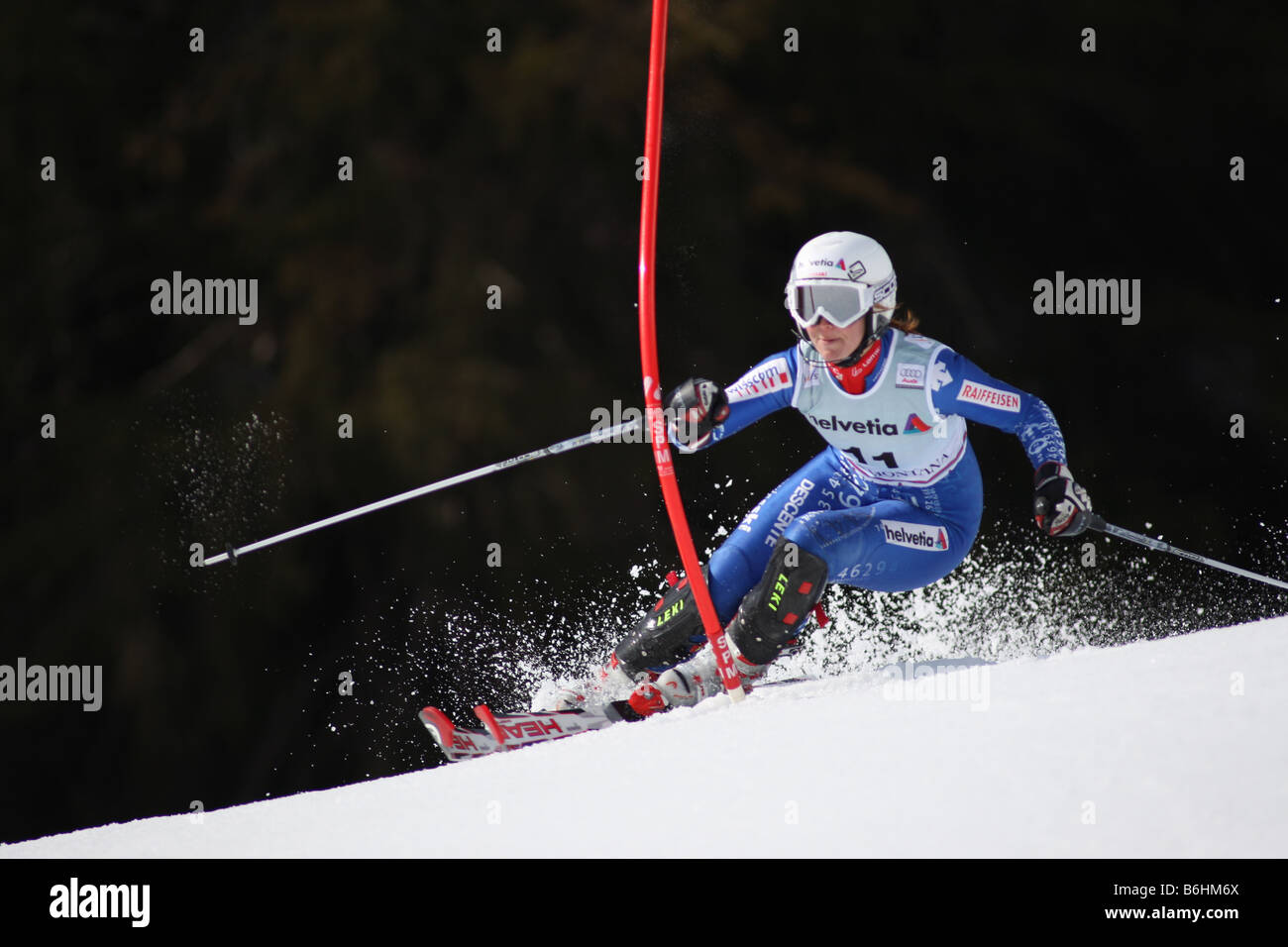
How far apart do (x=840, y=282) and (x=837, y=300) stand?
4 centimetres

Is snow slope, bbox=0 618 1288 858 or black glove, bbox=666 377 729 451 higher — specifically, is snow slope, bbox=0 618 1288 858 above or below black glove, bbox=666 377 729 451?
below

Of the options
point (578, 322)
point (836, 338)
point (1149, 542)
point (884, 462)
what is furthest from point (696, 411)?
point (578, 322)

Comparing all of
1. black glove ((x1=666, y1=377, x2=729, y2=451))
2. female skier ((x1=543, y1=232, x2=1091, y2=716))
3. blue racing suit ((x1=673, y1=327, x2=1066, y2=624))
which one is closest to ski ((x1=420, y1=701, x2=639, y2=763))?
female skier ((x1=543, y1=232, x2=1091, y2=716))

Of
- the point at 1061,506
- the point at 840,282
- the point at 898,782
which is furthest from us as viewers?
the point at 840,282

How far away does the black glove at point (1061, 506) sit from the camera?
3383mm

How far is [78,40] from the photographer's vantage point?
9.29m

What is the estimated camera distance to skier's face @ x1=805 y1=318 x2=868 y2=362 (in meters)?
3.54

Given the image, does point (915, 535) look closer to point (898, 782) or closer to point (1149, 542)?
point (1149, 542)

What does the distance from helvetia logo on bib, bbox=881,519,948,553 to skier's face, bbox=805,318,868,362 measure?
1.49 feet

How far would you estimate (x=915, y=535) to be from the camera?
376cm

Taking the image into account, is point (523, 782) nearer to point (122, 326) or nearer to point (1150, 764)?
point (1150, 764)

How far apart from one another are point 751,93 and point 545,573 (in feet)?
10.7

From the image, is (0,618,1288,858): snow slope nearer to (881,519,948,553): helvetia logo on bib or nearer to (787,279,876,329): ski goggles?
(881,519,948,553): helvetia logo on bib
